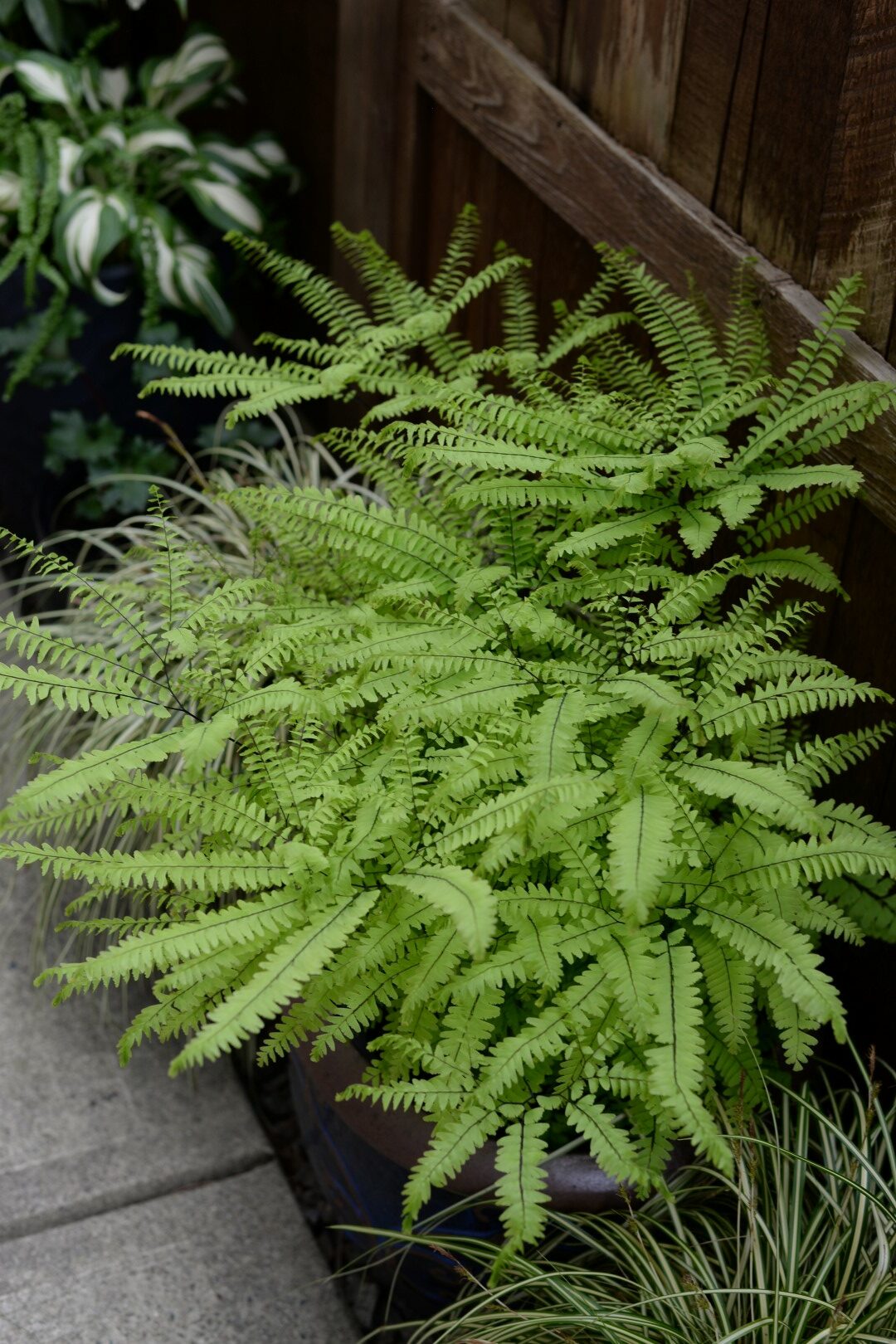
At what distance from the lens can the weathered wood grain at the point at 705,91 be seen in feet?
6.98

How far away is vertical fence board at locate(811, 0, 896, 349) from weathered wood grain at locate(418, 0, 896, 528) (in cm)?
8

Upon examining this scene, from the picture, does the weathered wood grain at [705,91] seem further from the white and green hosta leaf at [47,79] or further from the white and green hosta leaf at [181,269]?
the white and green hosta leaf at [47,79]

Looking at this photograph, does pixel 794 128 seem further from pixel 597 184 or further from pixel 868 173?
pixel 597 184

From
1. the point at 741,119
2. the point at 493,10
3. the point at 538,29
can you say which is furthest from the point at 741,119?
the point at 493,10

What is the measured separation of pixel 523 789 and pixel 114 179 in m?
2.52

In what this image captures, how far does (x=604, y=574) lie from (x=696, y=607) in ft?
0.48

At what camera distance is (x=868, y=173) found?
190cm

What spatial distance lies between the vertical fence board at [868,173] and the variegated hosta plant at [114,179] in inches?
73.7

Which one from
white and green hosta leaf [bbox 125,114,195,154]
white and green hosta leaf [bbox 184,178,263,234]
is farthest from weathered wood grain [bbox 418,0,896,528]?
white and green hosta leaf [bbox 125,114,195,154]

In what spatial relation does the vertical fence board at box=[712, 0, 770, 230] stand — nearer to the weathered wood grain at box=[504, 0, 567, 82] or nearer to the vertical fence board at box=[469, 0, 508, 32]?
the weathered wood grain at box=[504, 0, 567, 82]

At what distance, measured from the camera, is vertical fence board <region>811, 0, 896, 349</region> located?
1846 mm

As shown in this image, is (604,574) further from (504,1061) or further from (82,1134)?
(82,1134)

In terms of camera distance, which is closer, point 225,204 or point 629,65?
point 629,65

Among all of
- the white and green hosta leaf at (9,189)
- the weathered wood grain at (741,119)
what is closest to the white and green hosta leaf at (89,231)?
the white and green hosta leaf at (9,189)
